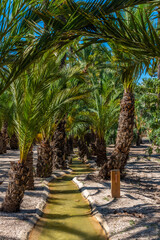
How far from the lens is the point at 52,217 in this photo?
476 cm

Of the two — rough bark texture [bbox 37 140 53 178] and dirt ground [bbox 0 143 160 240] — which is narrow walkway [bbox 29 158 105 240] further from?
rough bark texture [bbox 37 140 53 178]

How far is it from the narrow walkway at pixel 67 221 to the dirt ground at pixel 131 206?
312mm

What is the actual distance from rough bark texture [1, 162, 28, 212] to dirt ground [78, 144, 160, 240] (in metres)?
1.73

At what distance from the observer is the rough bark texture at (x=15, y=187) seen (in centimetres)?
457

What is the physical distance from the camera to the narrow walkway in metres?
3.91

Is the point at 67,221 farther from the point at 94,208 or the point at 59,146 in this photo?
the point at 59,146

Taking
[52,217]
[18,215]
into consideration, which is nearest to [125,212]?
[52,217]

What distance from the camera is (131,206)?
505cm

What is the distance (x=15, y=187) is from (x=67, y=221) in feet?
4.01

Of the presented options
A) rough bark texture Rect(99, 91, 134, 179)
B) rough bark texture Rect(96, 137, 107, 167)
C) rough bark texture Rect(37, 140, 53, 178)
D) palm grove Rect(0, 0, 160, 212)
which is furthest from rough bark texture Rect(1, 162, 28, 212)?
rough bark texture Rect(96, 137, 107, 167)

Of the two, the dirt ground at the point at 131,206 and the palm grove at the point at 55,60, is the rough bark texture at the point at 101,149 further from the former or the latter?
the dirt ground at the point at 131,206

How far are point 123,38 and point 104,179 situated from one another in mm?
5801

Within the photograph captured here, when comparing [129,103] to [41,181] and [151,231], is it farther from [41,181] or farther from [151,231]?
[151,231]

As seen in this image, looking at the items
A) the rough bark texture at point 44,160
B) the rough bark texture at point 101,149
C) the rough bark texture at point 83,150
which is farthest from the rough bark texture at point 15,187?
the rough bark texture at point 83,150
